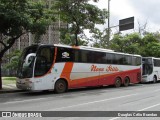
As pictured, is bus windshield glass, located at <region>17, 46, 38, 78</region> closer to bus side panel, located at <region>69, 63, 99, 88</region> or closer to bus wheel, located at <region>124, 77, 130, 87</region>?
bus side panel, located at <region>69, 63, 99, 88</region>

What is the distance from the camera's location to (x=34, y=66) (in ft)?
60.4

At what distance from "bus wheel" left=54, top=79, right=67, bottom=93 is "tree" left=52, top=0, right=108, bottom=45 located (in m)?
5.37

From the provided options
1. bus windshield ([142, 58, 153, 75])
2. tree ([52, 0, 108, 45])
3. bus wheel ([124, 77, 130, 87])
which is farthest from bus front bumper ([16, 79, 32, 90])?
bus windshield ([142, 58, 153, 75])

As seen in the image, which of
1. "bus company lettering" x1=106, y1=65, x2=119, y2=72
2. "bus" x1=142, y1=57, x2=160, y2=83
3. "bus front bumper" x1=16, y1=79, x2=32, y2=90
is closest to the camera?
"bus front bumper" x1=16, y1=79, x2=32, y2=90

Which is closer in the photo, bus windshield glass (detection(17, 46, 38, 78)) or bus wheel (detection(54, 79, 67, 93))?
bus windshield glass (detection(17, 46, 38, 78))

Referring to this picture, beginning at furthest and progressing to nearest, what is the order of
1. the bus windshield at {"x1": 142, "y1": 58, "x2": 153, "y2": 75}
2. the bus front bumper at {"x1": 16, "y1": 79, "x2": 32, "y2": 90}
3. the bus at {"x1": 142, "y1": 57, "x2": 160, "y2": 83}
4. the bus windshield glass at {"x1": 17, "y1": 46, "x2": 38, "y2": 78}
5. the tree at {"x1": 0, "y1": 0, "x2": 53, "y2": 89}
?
1. the bus windshield at {"x1": 142, "y1": 58, "x2": 153, "y2": 75}
2. the bus at {"x1": 142, "y1": 57, "x2": 160, "y2": 83}
3. the bus windshield glass at {"x1": 17, "y1": 46, "x2": 38, "y2": 78}
4. the bus front bumper at {"x1": 16, "y1": 79, "x2": 32, "y2": 90}
5. the tree at {"x1": 0, "y1": 0, "x2": 53, "y2": 89}

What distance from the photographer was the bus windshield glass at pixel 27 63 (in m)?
18.5

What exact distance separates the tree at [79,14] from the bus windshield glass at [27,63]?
5623 millimetres

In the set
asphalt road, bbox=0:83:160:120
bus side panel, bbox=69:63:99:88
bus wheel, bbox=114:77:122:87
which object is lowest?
asphalt road, bbox=0:83:160:120

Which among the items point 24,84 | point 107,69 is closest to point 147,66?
point 107,69

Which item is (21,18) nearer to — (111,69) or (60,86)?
(60,86)

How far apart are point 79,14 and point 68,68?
5.05m

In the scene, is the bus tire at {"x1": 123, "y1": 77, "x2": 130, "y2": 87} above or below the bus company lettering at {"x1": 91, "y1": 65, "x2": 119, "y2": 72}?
below

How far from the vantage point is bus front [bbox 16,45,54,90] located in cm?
1842
